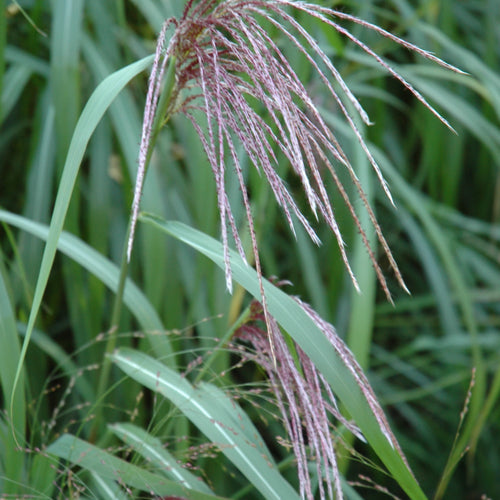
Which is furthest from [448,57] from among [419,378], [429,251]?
[419,378]

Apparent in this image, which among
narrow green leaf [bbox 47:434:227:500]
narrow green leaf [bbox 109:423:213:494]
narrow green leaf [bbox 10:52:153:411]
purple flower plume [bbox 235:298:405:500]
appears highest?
narrow green leaf [bbox 10:52:153:411]

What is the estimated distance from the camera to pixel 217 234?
3.00 feet

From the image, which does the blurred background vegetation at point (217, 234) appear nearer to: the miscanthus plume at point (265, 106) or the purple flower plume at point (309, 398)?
the purple flower plume at point (309, 398)

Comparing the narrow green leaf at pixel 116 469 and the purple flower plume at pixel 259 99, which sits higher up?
the purple flower plume at pixel 259 99

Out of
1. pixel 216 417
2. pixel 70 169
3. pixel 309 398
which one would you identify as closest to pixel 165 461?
pixel 216 417

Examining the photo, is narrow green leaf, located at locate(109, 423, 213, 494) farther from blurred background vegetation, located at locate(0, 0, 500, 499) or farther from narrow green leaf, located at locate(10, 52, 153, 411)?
narrow green leaf, located at locate(10, 52, 153, 411)

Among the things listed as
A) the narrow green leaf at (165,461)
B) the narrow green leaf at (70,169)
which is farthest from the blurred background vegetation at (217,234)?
the narrow green leaf at (70,169)

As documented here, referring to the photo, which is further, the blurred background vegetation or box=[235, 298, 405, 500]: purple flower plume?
the blurred background vegetation

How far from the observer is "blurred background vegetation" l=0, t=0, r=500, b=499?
0.86 meters

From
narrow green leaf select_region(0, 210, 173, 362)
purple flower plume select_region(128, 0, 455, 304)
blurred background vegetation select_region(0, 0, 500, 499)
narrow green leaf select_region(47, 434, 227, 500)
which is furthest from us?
blurred background vegetation select_region(0, 0, 500, 499)

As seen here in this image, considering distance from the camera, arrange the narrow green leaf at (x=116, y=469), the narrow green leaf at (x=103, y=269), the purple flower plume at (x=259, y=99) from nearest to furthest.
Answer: the purple flower plume at (x=259, y=99)
the narrow green leaf at (x=116, y=469)
the narrow green leaf at (x=103, y=269)

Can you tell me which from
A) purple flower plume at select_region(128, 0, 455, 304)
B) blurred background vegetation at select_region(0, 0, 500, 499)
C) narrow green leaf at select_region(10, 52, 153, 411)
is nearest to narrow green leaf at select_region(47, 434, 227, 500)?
blurred background vegetation at select_region(0, 0, 500, 499)

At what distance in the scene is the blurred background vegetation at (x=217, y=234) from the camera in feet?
2.82

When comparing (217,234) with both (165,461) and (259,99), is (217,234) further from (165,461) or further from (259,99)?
(259,99)
